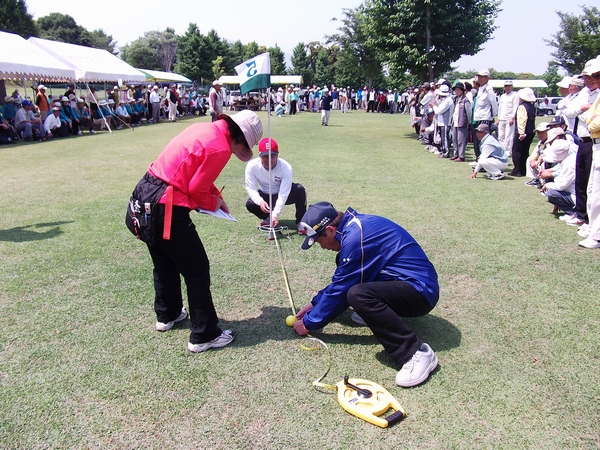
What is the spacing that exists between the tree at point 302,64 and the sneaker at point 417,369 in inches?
2898

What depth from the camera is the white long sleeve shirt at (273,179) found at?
6.14m

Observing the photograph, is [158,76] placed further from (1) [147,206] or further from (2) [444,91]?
(1) [147,206]

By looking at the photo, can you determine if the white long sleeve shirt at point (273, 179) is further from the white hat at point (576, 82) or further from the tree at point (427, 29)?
the tree at point (427, 29)

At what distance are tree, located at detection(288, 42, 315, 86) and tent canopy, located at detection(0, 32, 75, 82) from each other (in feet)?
189

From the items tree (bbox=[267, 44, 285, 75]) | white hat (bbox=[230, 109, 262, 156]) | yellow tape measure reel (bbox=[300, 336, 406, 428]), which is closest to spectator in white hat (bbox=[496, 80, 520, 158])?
white hat (bbox=[230, 109, 262, 156])

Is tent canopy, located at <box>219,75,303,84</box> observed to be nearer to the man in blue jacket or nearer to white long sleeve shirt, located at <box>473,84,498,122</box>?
white long sleeve shirt, located at <box>473,84,498,122</box>

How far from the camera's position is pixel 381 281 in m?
3.39

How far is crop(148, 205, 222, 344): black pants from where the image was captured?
3.36m

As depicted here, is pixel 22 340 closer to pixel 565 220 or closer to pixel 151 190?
pixel 151 190

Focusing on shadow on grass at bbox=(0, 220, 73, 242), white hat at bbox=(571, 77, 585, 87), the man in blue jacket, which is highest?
white hat at bbox=(571, 77, 585, 87)

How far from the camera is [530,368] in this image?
337 cm

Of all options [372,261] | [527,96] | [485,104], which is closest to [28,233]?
[372,261]

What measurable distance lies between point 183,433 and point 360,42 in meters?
51.5

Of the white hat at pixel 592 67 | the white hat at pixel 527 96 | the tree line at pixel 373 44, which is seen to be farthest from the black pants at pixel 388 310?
the tree line at pixel 373 44
